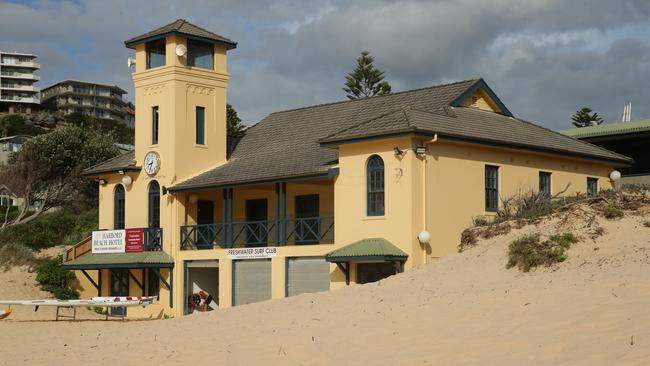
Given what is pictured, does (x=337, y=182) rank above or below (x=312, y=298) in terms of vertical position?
above

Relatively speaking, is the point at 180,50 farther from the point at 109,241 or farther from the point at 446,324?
the point at 446,324

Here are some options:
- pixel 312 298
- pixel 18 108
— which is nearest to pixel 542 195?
pixel 312 298

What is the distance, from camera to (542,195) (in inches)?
977

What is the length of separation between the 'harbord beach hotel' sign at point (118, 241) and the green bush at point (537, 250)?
53.2ft

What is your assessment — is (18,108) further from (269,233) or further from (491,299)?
(491,299)

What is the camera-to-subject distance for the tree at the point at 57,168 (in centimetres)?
4988

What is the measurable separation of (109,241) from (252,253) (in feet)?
20.3

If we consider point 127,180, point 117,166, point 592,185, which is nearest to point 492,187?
point 592,185

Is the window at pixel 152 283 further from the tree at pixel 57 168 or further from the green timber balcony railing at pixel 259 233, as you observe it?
the tree at pixel 57 168

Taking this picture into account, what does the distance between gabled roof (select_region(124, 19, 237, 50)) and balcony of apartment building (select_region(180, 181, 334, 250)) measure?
191 inches

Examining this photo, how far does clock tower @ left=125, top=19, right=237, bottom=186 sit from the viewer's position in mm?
32094

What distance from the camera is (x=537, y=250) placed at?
18938 millimetres

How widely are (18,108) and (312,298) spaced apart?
113223mm

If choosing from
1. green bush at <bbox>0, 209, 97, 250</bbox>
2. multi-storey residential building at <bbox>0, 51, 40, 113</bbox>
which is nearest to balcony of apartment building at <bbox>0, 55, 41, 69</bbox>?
multi-storey residential building at <bbox>0, 51, 40, 113</bbox>
